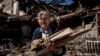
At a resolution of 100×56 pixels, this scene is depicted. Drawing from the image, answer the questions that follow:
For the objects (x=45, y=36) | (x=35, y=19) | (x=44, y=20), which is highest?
(x=44, y=20)

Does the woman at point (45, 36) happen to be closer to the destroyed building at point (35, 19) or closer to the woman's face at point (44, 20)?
the woman's face at point (44, 20)

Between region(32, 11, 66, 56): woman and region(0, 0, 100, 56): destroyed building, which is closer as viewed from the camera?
region(32, 11, 66, 56): woman

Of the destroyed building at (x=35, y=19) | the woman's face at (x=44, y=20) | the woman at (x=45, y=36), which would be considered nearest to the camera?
the woman at (x=45, y=36)

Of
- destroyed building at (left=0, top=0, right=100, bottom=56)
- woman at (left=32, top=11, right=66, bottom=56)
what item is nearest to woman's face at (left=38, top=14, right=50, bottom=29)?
woman at (left=32, top=11, right=66, bottom=56)

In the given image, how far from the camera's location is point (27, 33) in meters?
15.6

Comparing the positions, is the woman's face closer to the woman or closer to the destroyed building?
the woman

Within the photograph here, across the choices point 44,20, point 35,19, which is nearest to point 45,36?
point 44,20

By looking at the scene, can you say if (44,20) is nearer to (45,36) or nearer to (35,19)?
(45,36)

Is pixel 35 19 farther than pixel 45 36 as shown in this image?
Yes

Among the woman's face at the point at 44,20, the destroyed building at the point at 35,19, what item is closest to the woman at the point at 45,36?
the woman's face at the point at 44,20

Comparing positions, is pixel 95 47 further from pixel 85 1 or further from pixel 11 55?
pixel 85 1

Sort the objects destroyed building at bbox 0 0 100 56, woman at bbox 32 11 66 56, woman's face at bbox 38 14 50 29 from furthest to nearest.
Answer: destroyed building at bbox 0 0 100 56 → woman's face at bbox 38 14 50 29 → woman at bbox 32 11 66 56

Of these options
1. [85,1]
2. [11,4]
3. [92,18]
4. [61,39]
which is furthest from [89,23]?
[61,39]

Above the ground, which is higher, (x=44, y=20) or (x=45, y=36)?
(x=44, y=20)
